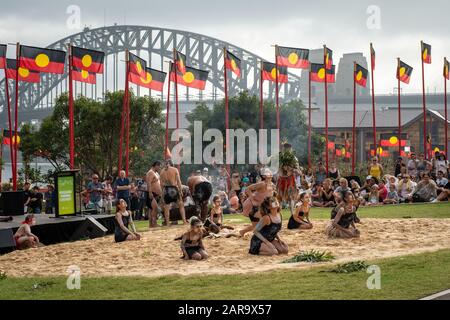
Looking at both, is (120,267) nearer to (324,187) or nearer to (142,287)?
(142,287)

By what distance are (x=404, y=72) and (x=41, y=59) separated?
2301 cm

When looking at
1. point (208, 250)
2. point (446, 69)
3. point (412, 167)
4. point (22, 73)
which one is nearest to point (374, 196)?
point (412, 167)

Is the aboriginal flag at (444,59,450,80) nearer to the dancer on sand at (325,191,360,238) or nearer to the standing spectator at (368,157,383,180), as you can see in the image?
the standing spectator at (368,157,383,180)

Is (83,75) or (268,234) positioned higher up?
(83,75)

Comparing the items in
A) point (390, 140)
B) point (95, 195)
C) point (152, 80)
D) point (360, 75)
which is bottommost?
point (95, 195)

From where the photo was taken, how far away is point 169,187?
877 inches

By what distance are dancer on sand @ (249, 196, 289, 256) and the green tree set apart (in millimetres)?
38309

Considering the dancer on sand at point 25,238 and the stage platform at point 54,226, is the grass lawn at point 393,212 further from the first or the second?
the dancer on sand at point 25,238

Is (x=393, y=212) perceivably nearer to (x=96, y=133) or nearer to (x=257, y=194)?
(x=257, y=194)

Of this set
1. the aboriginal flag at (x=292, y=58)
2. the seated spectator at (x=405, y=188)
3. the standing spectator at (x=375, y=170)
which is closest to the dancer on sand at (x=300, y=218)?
the seated spectator at (x=405, y=188)

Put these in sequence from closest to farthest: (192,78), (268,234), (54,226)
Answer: (268,234)
(54,226)
(192,78)

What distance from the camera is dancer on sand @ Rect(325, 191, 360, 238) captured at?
18219 millimetres
